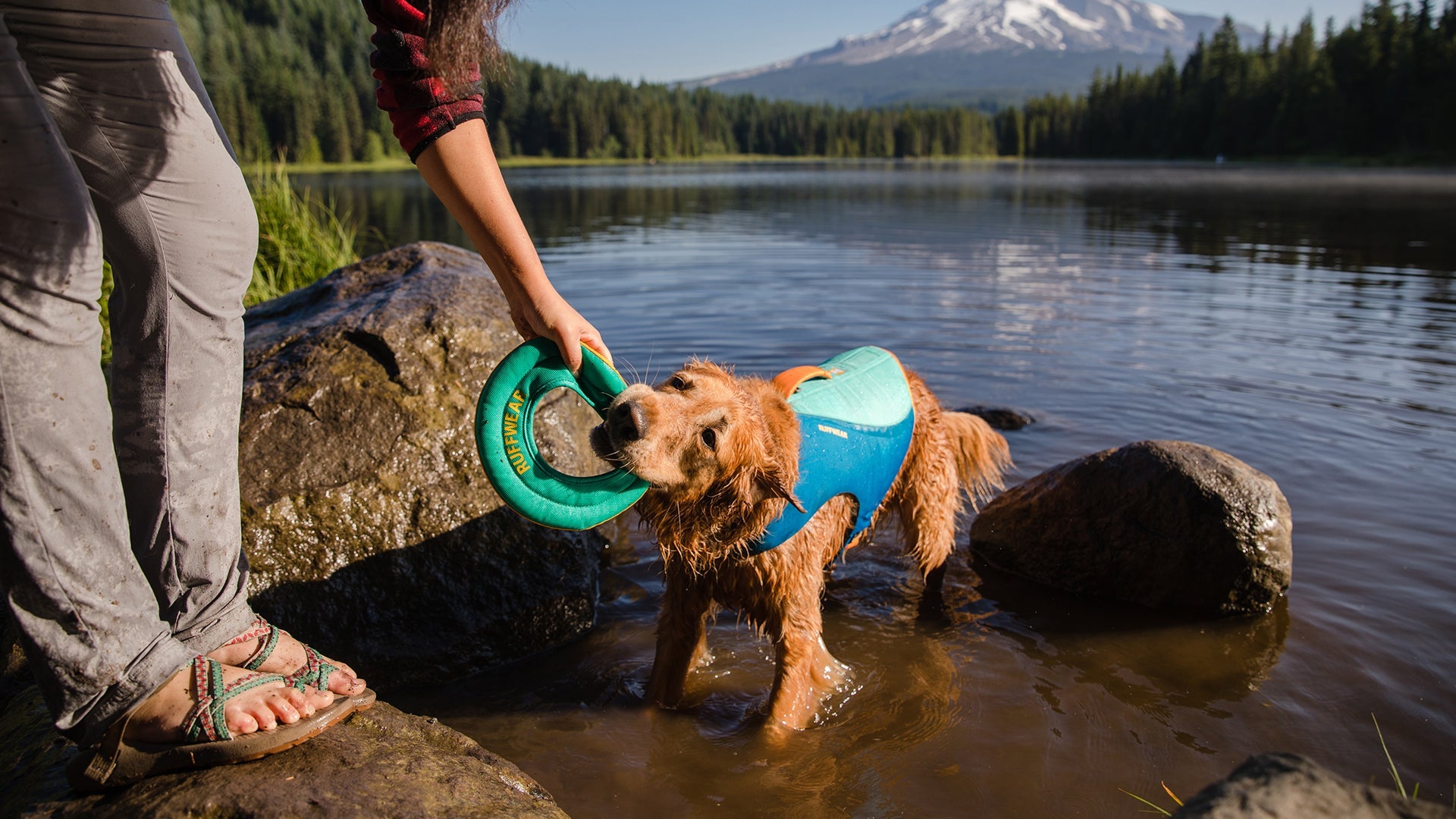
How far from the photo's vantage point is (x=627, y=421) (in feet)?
9.55

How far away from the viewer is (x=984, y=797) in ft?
11.3

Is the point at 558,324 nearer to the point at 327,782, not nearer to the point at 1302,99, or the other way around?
the point at 327,782

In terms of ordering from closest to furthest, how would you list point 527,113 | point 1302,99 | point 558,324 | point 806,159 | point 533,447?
point 558,324, point 533,447, point 1302,99, point 527,113, point 806,159

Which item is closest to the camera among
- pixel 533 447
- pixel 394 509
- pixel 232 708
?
pixel 232 708

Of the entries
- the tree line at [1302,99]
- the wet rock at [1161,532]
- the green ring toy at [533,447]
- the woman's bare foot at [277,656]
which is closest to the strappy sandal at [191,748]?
the woman's bare foot at [277,656]

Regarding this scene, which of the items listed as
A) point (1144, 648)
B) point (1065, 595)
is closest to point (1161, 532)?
point (1065, 595)

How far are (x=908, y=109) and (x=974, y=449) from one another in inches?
6177

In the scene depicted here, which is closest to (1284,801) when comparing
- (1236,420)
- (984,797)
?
(984,797)

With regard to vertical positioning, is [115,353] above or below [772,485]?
above

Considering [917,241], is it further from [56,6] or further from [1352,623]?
[56,6]

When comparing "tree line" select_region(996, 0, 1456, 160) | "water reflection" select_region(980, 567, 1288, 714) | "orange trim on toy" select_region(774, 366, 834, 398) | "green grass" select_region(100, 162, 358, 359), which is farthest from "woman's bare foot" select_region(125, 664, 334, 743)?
"tree line" select_region(996, 0, 1456, 160)

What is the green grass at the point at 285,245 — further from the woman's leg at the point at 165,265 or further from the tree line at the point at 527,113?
the tree line at the point at 527,113

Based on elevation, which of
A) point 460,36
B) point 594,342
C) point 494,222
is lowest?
point 594,342

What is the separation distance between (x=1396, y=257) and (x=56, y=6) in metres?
21.9
